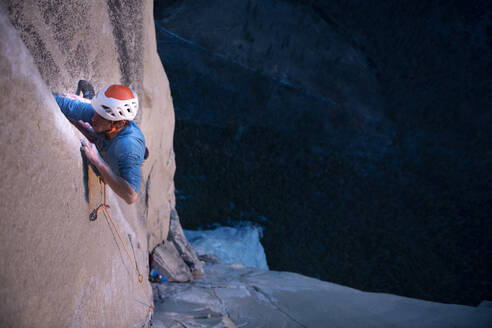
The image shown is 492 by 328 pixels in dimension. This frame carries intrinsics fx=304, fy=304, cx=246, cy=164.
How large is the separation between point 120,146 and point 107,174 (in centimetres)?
21

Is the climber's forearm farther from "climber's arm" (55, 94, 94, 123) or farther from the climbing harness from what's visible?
"climber's arm" (55, 94, 94, 123)

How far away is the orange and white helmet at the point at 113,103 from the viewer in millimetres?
1686

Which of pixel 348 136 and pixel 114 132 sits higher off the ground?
pixel 114 132

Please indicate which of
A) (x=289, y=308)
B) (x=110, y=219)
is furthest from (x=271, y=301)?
(x=110, y=219)

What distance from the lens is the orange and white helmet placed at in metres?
1.69

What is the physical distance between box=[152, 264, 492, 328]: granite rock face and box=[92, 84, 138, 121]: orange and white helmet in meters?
1.71

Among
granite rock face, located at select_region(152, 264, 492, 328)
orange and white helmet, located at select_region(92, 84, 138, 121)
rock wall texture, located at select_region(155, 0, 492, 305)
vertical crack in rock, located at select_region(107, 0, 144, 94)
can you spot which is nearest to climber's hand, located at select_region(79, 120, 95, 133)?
orange and white helmet, located at select_region(92, 84, 138, 121)

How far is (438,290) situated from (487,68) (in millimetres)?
5525

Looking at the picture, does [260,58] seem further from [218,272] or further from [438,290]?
[438,290]

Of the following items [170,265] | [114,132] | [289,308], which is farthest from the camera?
[170,265]

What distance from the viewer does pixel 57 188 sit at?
1310 mm

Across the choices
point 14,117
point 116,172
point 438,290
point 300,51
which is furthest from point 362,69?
point 14,117

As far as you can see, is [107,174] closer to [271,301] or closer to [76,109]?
[76,109]

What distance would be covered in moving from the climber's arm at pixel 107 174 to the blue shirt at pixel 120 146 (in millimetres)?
34
